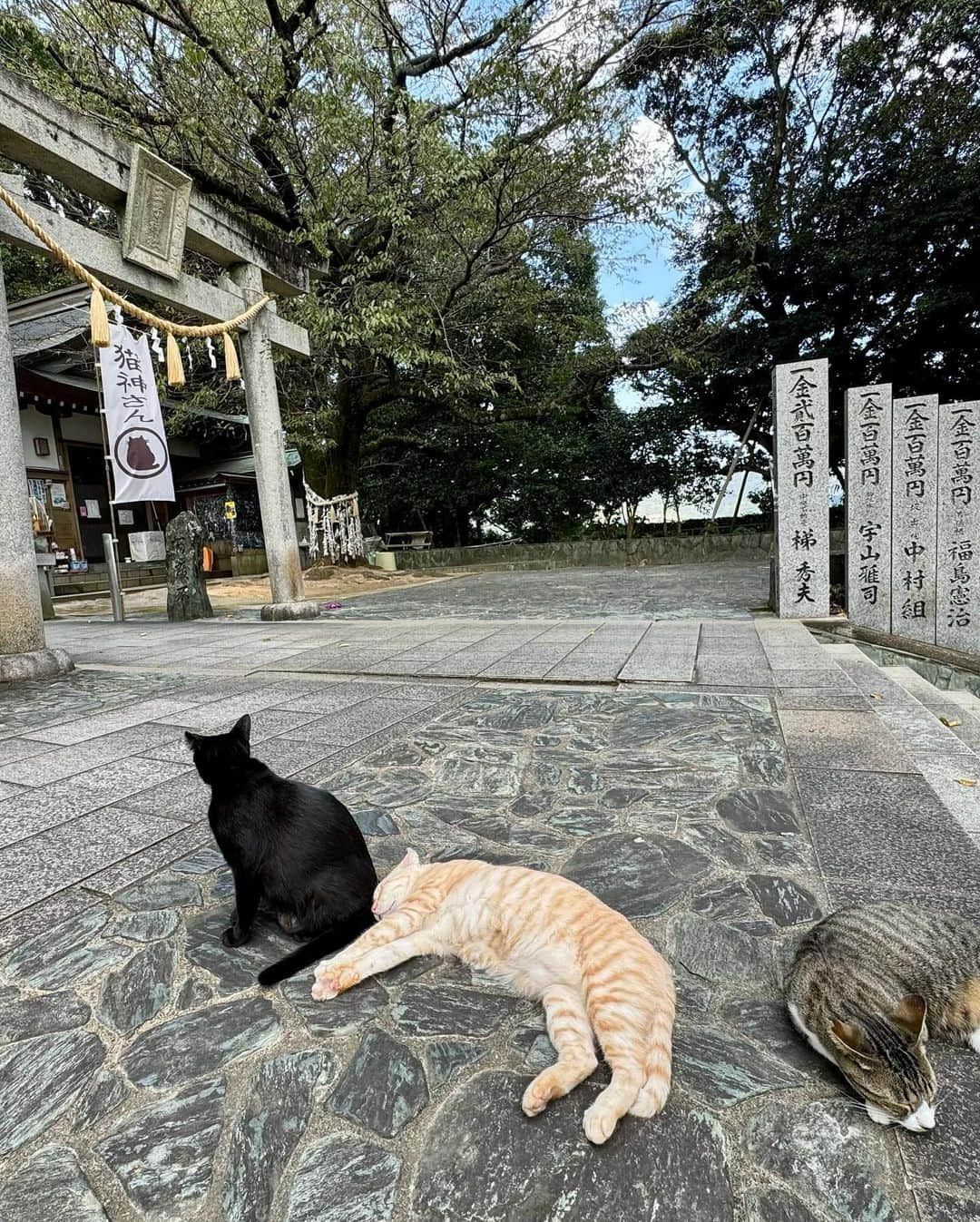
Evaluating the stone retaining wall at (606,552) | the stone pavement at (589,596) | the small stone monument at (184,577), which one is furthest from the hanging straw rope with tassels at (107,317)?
the stone retaining wall at (606,552)

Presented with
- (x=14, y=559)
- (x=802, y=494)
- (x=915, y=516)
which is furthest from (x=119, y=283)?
(x=915, y=516)

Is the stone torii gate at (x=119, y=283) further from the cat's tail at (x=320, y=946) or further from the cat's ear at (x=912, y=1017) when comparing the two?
the cat's ear at (x=912, y=1017)

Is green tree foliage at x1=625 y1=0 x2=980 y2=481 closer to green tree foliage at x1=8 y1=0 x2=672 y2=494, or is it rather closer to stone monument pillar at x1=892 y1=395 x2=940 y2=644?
green tree foliage at x1=8 y1=0 x2=672 y2=494

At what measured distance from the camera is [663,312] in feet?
57.1

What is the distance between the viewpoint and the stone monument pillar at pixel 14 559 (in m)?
5.41

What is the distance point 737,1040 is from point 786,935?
468 millimetres

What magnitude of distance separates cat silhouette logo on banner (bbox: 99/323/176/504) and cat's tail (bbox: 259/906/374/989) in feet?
23.2

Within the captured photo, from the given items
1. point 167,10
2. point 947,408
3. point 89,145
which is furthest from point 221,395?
point 947,408

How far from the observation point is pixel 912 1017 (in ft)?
4.37

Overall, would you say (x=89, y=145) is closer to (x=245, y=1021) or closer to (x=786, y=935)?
(x=245, y=1021)

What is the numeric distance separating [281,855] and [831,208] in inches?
770

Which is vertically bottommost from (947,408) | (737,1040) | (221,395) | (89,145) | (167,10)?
(737,1040)

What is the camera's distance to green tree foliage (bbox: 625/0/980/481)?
13.9 metres

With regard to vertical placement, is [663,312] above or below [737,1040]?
above
